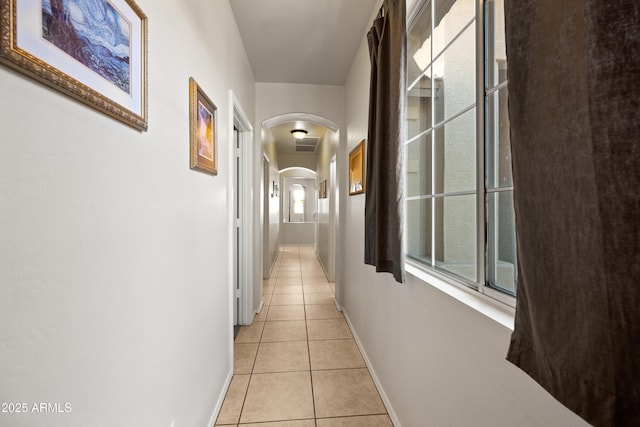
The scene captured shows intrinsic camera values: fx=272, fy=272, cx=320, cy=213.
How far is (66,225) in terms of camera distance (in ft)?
1.89

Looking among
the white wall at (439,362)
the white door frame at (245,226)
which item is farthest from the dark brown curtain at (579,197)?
the white door frame at (245,226)

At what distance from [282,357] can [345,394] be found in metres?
0.67

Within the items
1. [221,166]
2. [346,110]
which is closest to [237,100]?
[221,166]

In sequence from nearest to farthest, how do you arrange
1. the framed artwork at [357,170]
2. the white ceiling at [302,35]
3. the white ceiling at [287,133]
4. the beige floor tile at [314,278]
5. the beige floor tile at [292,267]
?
the white ceiling at [302,35]
the framed artwork at [357,170]
the beige floor tile at [314,278]
the white ceiling at [287,133]
the beige floor tile at [292,267]

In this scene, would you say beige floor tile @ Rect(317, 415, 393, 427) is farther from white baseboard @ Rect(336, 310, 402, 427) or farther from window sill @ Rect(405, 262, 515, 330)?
window sill @ Rect(405, 262, 515, 330)

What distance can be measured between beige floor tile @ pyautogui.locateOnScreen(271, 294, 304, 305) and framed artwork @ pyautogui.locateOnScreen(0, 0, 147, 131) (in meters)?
3.15

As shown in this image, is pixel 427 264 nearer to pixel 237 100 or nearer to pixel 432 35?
pixel 432 35

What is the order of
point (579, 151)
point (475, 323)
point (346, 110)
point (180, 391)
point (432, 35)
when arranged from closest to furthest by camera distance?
point (579, 151) → point (475, 323) → point (180, 391) → point (432, 35) → point (346, 110)

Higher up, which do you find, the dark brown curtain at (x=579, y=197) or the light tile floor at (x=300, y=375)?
the dark brown curtain at (x=579, y=197)

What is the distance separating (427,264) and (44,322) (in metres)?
1.42

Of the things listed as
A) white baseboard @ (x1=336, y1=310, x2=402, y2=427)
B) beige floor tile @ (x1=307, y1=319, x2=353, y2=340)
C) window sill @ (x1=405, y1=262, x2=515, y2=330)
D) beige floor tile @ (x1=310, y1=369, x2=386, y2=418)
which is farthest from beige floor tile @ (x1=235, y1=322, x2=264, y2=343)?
window sill @ (x1=405, y1=262, x2=515, y2=330)

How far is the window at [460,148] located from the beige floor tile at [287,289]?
279cm

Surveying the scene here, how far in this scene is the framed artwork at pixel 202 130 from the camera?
1.29m

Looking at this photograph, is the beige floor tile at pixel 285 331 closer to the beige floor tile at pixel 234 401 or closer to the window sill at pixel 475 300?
the beige floor tile at pixel 234 401
